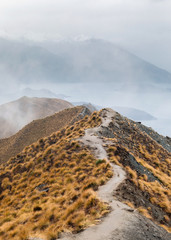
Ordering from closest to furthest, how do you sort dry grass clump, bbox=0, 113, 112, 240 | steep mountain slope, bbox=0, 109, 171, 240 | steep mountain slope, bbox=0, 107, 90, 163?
steep mountain slope, bbox=0, 109, 171, 240 → dry grass clump, bbox=0, 113, 112, 240 → steep mountain slope, bbox=0, 107, 90, 163

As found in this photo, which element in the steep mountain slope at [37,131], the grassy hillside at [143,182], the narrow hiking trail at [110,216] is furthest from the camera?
Answer: the steep mountain slope at [37,131]

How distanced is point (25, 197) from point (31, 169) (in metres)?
8.06

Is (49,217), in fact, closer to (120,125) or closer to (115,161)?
(115,161)

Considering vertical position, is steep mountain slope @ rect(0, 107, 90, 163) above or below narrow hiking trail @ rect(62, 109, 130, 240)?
above

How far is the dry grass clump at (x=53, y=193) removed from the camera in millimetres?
12125

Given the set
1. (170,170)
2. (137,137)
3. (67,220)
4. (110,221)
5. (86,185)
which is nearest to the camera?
(110,221)

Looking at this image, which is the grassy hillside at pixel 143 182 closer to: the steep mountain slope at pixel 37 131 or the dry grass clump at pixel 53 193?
the dry grass clump at pixel 53 193

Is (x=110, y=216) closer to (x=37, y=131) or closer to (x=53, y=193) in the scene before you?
(x=53, y=193)

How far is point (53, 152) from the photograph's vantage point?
30625 millimetres

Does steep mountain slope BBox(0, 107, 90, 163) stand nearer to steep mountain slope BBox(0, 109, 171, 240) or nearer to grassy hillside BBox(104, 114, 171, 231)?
grassy hillside BBox(104, 114, 171, 231)

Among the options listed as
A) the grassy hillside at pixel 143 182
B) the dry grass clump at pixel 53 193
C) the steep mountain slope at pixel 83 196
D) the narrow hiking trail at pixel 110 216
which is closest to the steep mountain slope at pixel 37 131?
the grassy hillside at pixel 143 182

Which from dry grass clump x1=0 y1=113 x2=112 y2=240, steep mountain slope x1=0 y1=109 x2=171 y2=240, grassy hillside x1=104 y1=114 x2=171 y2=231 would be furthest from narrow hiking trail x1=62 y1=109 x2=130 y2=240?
grassy hillside x1=104 y1=114 x2=171 y2=231

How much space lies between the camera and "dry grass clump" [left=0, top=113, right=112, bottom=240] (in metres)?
12.1

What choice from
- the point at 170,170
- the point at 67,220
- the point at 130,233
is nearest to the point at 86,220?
the point at 67,220
